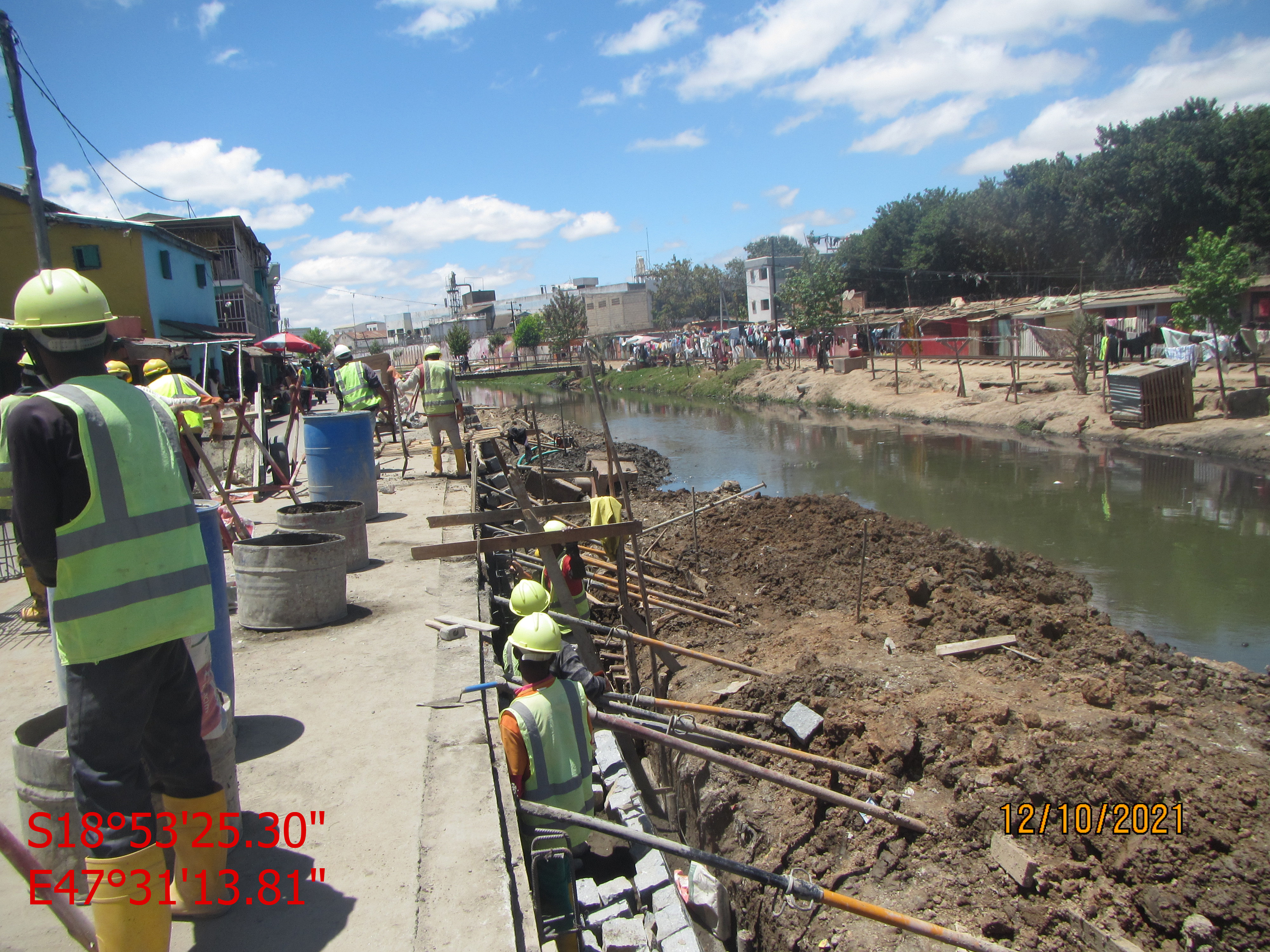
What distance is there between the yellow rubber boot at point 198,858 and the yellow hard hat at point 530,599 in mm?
2126

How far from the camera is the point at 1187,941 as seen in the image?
3.78m

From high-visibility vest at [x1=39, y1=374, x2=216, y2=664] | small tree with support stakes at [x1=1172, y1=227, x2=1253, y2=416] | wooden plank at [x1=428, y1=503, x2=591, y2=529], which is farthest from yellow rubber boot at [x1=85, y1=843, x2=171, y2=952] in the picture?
small tree with support stakes at [x1=1172, y1=227, x2=1253, y2=416]

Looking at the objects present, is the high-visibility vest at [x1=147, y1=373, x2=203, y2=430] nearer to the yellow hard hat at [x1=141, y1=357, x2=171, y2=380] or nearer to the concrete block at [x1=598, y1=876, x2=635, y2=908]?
the yellow hard hat at [x1=141, y1=357, x2=171, y2=380]

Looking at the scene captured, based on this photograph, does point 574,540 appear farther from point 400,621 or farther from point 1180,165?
→ point 1180,165

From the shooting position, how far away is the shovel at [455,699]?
14.8 ft

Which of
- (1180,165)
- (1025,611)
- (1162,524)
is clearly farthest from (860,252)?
(1025,611)

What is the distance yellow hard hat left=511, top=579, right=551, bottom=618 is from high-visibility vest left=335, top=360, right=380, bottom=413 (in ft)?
23.2

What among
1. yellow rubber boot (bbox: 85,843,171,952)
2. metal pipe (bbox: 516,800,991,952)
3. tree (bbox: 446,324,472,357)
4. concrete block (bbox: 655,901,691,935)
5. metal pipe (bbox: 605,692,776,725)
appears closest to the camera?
yellow rubber boot (bbox: 85,843,171,952)

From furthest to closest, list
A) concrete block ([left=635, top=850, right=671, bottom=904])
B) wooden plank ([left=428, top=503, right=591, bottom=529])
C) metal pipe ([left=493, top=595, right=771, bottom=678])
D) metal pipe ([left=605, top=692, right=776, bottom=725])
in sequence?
1. metal pipe ([left=493, top=595, right=771, bottom=678])
2. wooden plank ([left=428, top=503, right=591, bottom=529])
3. metal pipe ([left=605, top=692, right=776, bottom=725])
4. concrete block ([left=635, top=850, right=671, bottom=904])

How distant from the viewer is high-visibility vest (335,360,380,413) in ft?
36.4

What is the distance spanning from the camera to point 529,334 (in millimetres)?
67312

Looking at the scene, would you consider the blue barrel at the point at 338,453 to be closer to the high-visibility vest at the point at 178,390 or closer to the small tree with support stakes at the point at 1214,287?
the high-visibility vest at the point at 178,390

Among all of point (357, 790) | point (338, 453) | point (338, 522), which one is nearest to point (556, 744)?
point (357, 790)

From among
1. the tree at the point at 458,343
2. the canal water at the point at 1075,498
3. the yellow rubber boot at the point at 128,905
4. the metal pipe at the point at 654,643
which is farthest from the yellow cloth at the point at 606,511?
the tree at the point at 458,343
